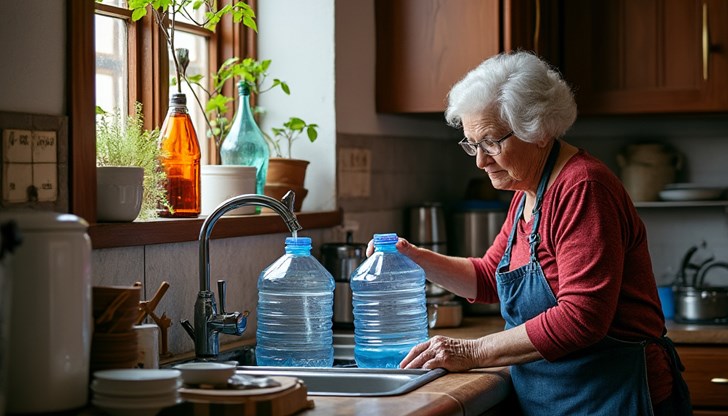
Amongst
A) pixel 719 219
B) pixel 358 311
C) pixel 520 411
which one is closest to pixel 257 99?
pixel 358 311

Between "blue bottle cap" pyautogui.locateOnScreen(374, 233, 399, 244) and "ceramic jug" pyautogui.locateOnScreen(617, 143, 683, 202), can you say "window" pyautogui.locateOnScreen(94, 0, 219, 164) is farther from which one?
"ceramic jug" pyautogui.locateOnScreen(617, 143, 683, 202)

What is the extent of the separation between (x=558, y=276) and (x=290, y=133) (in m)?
A: 1.19

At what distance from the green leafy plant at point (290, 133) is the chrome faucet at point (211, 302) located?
0.79 meters

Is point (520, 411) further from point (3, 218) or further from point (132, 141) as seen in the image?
point (3, 218)

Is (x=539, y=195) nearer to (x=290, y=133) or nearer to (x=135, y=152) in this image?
(x=135, y=152)

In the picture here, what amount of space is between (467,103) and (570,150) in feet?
0.82

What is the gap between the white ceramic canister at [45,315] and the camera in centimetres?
160

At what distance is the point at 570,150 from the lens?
234cm

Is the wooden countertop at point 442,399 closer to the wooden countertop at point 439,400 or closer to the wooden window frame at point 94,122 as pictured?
the wooden countertop at point 439,400

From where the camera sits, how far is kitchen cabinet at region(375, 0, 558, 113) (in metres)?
3.31

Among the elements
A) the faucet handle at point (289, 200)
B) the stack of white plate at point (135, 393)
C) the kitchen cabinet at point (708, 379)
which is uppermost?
the faucet handle at point (289, 200)

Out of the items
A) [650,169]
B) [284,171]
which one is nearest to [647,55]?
[650,169]

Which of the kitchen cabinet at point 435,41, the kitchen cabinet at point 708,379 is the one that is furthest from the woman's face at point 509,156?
the kitchen cabinet at point 708,379

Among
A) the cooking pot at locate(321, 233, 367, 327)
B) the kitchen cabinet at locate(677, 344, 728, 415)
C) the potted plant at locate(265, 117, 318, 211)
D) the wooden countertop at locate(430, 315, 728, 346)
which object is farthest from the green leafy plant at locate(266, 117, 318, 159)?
the kitchen cabinet at locate(677, 344, 728, 415)
